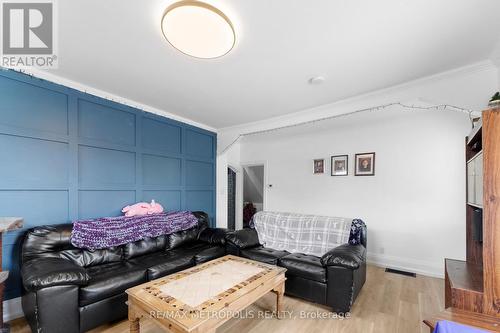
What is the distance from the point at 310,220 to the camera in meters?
3.39

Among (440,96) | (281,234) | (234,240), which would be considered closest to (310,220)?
(281,234)

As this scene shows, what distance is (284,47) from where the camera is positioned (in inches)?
79.0

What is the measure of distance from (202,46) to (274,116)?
2374 mm

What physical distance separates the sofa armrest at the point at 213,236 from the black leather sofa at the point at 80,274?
0.27 metres

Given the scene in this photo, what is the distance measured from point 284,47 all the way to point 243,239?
8.30 ft

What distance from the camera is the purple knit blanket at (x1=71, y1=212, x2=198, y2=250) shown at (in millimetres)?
2516

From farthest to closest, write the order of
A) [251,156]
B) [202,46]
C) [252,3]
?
[251,156], [202,46], [252,3]

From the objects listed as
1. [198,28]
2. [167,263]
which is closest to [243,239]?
[167,263]

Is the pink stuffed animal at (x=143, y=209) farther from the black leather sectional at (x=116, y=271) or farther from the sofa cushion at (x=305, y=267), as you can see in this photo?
the sofa cushion at (x=305, y=267)

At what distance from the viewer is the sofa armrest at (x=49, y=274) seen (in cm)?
175

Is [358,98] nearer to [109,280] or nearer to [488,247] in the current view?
[488,247]

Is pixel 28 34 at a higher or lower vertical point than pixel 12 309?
higher

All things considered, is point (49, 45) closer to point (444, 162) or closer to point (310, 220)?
point (310, 220)

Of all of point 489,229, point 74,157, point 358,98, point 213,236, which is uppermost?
point 358,98
